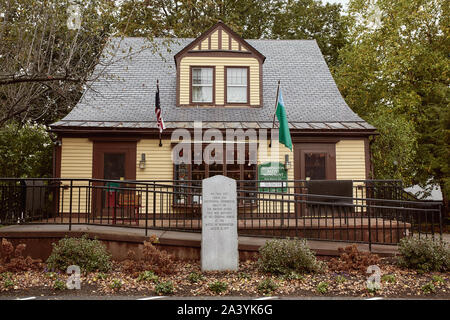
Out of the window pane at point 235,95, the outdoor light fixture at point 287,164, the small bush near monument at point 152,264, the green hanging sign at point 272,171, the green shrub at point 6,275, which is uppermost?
the window pane at point 235,95

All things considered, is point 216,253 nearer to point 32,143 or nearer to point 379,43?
point 32,143

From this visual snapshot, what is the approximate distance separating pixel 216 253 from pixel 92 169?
731 cm

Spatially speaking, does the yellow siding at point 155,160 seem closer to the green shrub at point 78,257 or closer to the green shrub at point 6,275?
the green shrub at point 78,257

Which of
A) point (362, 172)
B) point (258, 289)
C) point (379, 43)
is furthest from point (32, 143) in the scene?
point (379, 43)

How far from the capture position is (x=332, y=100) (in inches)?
561

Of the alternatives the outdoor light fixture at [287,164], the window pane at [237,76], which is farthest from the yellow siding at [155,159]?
the outdoor light fixture at [287,164]

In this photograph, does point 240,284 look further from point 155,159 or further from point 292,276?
point 155,159

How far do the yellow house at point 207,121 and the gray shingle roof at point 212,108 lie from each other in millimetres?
40

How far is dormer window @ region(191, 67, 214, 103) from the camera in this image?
547 inches

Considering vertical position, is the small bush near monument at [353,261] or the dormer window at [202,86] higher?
the dormer window at [202,86]

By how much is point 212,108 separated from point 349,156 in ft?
18.2

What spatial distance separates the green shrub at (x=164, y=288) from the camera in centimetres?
566

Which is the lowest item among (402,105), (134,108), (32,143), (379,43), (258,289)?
(258,289)

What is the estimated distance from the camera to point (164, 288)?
18.6ft
